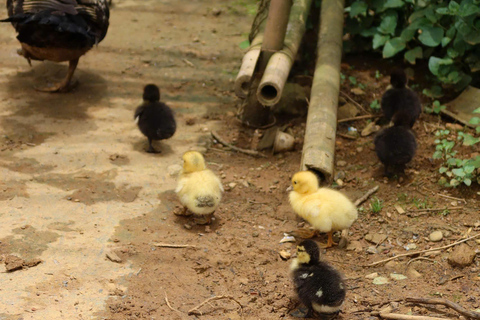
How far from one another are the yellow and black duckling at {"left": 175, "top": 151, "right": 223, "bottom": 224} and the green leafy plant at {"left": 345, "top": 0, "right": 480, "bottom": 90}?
335cm

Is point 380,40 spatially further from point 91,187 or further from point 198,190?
point 91,187

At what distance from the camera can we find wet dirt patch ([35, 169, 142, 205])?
17.5ft

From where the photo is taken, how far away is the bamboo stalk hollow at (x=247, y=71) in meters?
5.88

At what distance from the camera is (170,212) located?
5238 mm

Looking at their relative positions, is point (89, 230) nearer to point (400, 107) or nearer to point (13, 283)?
point (13, 283)

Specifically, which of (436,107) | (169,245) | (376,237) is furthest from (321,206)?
(436,107)

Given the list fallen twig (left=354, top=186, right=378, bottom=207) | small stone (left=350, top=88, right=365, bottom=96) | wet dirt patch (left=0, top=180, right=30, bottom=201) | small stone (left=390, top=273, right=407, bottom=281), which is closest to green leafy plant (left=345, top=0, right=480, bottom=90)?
small stone (left=350, top=88, right=365, bottom=96)

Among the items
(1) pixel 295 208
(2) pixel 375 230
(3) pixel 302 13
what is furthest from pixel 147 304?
(3) pixel 302 13

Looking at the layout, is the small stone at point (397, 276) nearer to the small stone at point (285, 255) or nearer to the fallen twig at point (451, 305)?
the fallen twig at point (451, 305)

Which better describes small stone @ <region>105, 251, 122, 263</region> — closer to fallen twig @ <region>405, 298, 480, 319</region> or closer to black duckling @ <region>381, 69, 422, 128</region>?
fallen twig @ <region>405, 298, 480, 319</region>

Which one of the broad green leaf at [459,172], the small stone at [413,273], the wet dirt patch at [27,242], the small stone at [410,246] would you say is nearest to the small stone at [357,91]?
the broad green leaf at [459,172]

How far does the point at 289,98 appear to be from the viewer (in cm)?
700

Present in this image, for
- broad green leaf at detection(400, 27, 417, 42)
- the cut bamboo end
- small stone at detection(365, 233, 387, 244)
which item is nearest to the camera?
small stone at detection(365, 233, 387, 244)

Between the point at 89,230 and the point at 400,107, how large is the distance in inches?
146
